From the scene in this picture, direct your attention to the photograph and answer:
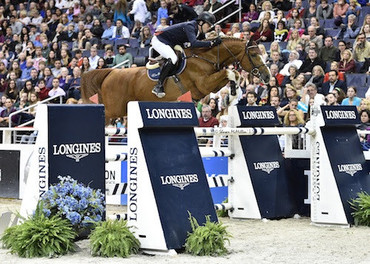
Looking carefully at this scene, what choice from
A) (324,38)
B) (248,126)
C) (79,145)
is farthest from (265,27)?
(79,145)

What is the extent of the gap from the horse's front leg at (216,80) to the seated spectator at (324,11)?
193 inches

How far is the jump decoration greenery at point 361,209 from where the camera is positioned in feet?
28.9

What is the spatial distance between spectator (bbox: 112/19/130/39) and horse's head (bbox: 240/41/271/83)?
810 centimetres

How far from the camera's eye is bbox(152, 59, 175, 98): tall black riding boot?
1309cm

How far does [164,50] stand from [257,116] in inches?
148

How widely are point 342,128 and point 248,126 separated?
115cm

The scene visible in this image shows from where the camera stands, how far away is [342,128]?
30.9 ft

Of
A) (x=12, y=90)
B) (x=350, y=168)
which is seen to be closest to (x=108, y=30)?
(x=12, y=90)

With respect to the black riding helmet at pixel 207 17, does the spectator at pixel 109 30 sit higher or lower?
higher

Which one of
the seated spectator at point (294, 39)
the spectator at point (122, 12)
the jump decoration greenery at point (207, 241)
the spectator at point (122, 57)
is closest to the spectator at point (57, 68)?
the spectator at point (122, 57)

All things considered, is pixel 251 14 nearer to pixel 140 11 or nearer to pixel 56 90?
pixel 140 11

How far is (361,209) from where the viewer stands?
8867mm

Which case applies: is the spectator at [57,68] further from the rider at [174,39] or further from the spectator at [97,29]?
the rider at [174,39]

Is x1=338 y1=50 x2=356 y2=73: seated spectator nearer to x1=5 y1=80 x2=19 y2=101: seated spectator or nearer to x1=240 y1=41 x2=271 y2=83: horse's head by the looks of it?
x1=240 y1=41 x2=271 y2=83: horse's head
